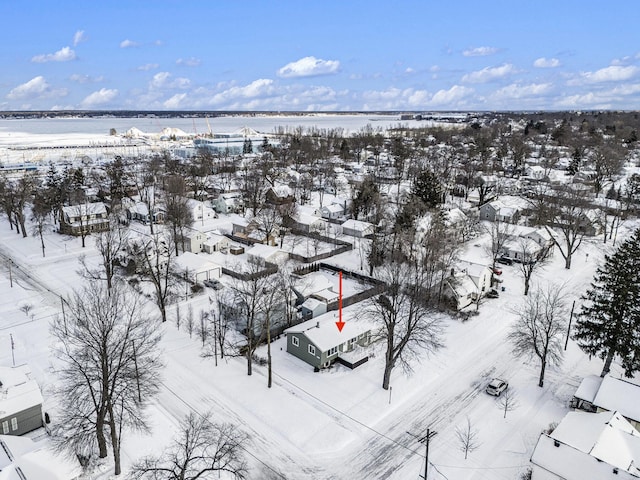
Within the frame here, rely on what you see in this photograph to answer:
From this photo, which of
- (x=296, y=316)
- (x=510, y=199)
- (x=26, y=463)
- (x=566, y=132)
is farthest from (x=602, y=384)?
(x=566, y=132)

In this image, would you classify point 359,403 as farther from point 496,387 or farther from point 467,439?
point 496,387

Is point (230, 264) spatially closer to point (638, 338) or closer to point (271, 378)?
point (271, 378)

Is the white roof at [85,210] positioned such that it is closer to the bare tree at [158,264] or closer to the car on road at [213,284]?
the bare tree at [158,264]

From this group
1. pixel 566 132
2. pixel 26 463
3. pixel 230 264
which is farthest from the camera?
pixel 566 132

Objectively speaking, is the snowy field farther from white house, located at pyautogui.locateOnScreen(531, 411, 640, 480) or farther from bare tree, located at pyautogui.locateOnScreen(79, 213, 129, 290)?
bare tree, located at pyautogui.locateOnScreen(79, 213, 129, 290)

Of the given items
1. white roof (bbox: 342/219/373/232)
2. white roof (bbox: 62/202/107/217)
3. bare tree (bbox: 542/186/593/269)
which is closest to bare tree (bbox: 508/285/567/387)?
bare tree (bbox: 542/186/593/269)

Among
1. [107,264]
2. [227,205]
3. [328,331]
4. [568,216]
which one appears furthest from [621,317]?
[227,205]

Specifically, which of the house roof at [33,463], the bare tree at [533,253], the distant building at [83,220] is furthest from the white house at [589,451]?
the distant building at [83,220]
